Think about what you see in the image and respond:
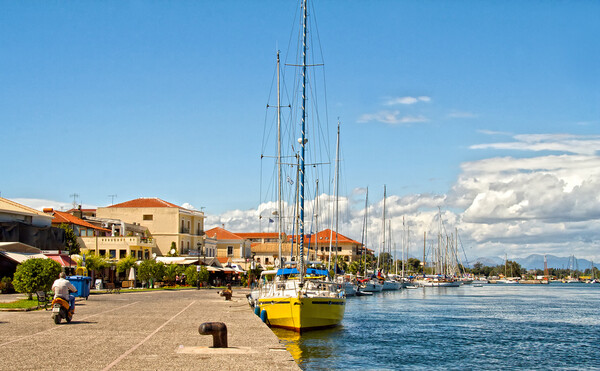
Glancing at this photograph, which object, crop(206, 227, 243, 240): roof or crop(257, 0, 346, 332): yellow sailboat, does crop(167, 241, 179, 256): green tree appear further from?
crop(257, 0, 346, 332): yellow sailboat

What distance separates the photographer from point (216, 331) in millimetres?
17656

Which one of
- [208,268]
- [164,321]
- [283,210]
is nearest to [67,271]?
[283,210]

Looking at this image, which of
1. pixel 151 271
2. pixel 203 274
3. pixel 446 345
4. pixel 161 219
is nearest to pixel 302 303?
pixel 446 345

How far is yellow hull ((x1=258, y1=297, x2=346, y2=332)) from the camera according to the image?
32.1m

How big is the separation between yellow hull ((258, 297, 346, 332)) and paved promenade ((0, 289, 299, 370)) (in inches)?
168

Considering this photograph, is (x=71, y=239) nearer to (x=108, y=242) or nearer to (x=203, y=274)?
(x=108, y=242)

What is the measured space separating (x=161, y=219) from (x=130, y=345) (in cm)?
7886

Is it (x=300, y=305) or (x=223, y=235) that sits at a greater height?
(x=223, y=235)

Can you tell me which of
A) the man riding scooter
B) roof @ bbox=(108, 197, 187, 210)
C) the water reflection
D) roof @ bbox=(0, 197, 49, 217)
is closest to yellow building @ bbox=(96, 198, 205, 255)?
roof @ bbox=(108, 197, 187, 210)

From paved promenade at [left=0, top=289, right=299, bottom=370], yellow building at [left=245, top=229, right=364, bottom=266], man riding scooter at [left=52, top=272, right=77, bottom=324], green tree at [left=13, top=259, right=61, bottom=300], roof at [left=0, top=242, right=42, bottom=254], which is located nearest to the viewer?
paved promenade at [left=0, top=289, right=299, bottom=370]

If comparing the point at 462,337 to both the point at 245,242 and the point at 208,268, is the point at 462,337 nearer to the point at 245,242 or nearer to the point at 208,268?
the point at 208,268

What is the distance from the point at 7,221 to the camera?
59.4 meters

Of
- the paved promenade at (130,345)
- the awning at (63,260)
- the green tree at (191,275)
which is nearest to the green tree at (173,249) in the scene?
the green tree at (191,275)

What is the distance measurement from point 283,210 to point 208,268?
19951 mm
